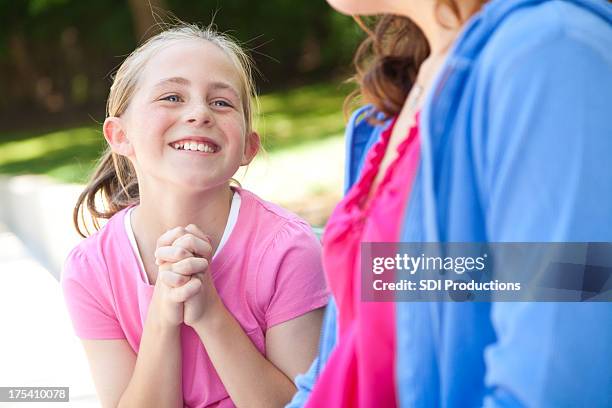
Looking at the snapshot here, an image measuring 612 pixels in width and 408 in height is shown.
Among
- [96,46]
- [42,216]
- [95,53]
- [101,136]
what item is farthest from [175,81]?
[95,53]

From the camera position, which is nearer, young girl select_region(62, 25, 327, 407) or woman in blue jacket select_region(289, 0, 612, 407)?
woman in blue jacket select_region(289, 0, 612, 407)

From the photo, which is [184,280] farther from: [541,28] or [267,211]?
[541,28]

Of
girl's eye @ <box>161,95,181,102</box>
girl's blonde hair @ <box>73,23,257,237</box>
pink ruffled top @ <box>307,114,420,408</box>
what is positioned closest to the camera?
pink ruffled top @ <box>307,114,420,408</box>

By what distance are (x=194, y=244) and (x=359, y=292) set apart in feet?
2.06

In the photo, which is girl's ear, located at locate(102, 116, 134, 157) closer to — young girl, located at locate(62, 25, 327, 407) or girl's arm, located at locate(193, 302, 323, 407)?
young girl, located at locate(62, 25, 327, 407)

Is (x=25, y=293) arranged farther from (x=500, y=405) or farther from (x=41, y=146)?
(x=41, y=146)

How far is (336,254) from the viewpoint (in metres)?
1.37

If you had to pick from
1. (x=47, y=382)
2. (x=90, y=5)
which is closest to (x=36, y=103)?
(x=90, y=5)

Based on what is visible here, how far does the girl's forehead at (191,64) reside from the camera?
2021 mm

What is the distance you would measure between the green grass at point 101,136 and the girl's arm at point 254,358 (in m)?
6.06

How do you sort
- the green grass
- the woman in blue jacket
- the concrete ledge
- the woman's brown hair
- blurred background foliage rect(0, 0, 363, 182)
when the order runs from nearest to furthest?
the woman in blue jacket → the woman's brown hair → the concrete ledge → the green grass → blurred background foliage rect(0, 0, 363, 182)

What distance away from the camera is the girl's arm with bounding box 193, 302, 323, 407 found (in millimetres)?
1870

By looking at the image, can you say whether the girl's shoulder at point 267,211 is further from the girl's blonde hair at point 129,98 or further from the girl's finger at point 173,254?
the girl's finger at point 173,254

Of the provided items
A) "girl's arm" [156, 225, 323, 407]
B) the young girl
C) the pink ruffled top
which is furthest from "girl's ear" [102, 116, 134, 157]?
the pink ruffled top
